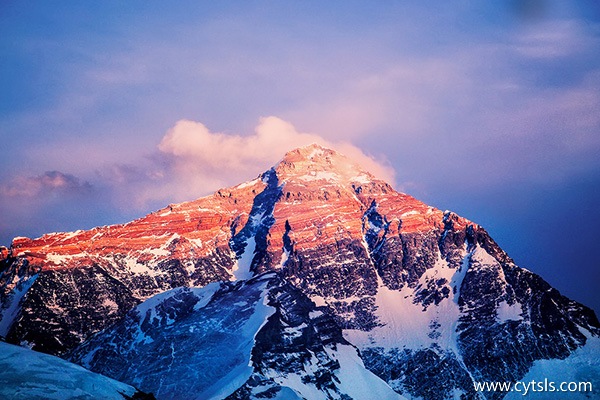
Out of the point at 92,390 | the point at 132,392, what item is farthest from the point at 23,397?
the point at 132,392

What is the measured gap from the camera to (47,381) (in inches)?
4427

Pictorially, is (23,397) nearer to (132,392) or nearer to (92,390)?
(92,390)

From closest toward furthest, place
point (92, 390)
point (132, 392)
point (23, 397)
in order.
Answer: point (23, 397)
point (92, 390)
point (132, 392)

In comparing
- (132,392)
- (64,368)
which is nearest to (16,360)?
(64,368)

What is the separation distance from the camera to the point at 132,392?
121812 mm

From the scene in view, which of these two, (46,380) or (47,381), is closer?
(47,381)

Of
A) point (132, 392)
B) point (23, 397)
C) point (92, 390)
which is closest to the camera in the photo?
point (23, 397)

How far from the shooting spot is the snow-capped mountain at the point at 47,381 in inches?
4296

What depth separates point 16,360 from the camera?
116 m

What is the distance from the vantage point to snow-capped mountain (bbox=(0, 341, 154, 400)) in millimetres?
109125

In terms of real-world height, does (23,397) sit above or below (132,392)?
below

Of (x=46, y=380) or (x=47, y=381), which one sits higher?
(x=46, y=380)

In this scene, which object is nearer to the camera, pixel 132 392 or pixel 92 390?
pixel 92 390

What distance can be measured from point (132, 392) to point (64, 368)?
37.3ft
